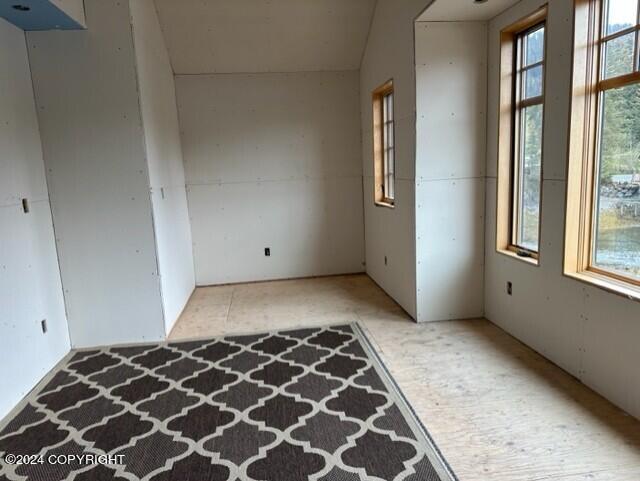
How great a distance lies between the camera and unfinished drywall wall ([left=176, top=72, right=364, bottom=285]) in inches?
208

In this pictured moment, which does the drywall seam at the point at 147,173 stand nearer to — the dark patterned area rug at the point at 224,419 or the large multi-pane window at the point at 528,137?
the dark patterned area rug at the point at 224,419

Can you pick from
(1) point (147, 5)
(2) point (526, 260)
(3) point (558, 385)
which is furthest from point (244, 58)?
(3) point (558, 385)

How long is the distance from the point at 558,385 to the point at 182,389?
234 cm

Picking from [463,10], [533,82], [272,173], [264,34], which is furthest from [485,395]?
[264,34]

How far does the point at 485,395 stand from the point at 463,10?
2.67 meters

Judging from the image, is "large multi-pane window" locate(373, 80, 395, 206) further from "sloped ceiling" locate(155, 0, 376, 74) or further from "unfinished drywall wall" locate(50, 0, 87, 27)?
"unfinished drywall wall" locate(50, 0, 87, 27)

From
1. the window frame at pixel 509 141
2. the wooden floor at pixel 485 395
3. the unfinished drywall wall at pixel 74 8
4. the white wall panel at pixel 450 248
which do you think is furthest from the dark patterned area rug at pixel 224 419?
the unfinished drywall wall at pixel 74 8

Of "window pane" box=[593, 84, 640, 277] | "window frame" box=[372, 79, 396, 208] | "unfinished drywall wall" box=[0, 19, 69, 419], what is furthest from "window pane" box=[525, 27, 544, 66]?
"unfinished drywall wall" box=[0, 19, 69, 419]

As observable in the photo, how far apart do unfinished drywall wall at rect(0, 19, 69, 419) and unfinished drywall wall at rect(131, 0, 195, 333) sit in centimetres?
78

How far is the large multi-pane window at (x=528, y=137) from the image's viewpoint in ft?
10.2

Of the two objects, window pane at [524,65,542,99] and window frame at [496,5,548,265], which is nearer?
Result: window pane at [524,65,542,99]

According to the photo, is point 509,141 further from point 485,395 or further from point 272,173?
point 272,173

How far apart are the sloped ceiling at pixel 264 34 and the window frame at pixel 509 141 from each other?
5.71ft

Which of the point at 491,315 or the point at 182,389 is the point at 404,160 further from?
the point at 182,389
